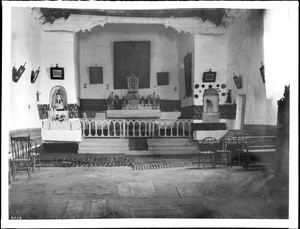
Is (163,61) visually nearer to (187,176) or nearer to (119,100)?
(119,100)

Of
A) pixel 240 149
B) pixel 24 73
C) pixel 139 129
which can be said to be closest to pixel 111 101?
pixel 139 129

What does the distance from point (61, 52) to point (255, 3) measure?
5805mm

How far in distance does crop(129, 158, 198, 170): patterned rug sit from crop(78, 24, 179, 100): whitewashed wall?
390 centimetres

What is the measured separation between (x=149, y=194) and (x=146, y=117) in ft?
13.0

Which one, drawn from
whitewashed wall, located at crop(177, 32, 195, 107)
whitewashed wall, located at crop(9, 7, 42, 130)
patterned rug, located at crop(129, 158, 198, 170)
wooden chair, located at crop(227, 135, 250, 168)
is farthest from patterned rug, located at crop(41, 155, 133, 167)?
whitewashed wall, located at crop(177, 32, 195, 107)

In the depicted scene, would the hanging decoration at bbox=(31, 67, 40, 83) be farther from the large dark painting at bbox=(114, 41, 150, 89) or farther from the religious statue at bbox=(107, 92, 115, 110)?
the large dark painting at bbox=(114, 41, 150, 89)

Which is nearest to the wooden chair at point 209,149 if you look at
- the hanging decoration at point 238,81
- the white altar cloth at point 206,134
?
the white altar cloth at point 206,134

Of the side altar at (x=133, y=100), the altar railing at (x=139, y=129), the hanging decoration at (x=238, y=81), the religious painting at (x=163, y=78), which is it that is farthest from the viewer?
the religious painting at (x=163, y=78)

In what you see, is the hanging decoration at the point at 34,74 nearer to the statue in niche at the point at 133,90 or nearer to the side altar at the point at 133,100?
the side altar at the point at 133,100

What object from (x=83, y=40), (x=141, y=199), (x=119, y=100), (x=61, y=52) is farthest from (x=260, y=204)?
(x=83, y=40)

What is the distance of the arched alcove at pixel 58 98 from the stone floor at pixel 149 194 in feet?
7.51

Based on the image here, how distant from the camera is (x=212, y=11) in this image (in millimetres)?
7016

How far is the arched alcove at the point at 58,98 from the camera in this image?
22.8 feet

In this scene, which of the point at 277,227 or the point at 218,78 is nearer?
the point at 277,227
